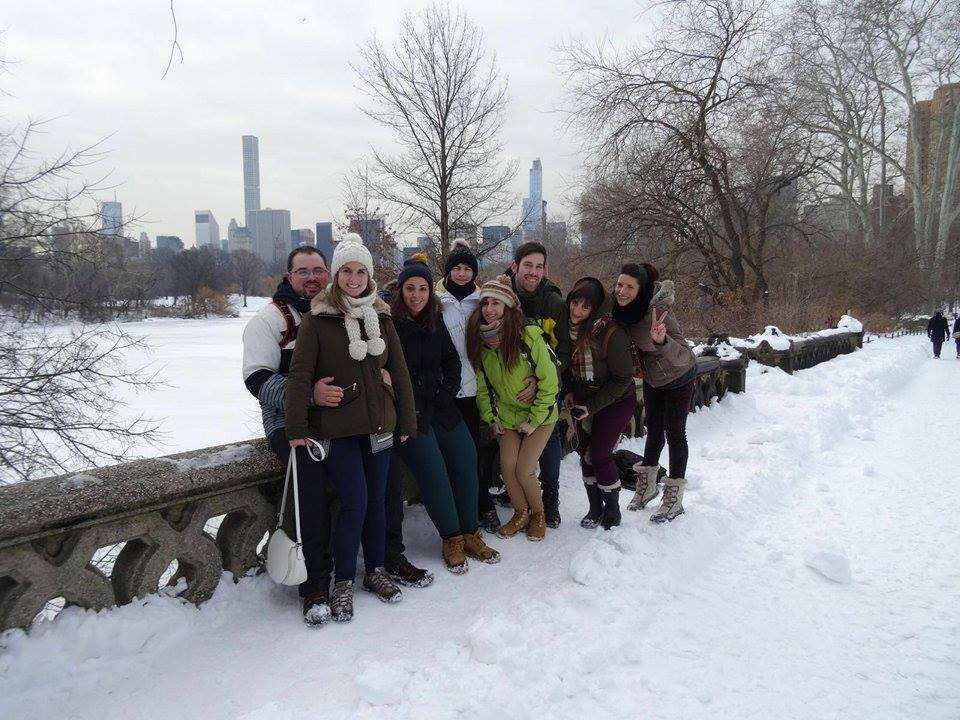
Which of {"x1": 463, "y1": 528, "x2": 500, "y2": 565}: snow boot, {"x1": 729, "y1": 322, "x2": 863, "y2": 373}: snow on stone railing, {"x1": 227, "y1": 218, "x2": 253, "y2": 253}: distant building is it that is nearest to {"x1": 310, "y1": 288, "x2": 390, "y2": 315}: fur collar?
{"x1": 463, "y1": 528, "x2": 500, "y2": 565}: snow boot

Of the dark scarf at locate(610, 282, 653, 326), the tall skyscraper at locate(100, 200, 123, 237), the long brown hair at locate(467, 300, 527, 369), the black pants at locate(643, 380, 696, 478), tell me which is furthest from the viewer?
the tall skyscraper at locate(100, 200, 123, 237)

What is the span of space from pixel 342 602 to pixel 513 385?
1.68 metres

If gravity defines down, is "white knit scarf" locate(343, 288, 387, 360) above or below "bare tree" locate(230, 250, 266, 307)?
below

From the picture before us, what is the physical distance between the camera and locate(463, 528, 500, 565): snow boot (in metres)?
3.79

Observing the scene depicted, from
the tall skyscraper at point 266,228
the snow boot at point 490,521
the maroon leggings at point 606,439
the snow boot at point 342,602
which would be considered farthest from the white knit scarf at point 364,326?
the tall skyscraper at point 266,228

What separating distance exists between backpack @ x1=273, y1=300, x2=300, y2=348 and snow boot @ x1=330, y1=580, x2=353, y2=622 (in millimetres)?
1310

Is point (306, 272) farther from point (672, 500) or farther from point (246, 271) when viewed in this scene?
point (246, 271)

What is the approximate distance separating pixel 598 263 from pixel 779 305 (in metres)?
6.29

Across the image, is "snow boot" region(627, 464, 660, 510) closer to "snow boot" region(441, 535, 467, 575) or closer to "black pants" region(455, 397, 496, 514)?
"black pants" region(455, 397, 496, 514)

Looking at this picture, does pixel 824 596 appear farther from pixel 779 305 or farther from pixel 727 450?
pixel 779 305

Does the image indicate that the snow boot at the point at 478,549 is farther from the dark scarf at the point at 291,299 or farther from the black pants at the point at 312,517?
the dark scarf at the point at 291,299

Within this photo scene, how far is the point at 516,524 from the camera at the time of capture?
4242 mm

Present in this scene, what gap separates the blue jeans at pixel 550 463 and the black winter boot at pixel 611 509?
14.6 inches

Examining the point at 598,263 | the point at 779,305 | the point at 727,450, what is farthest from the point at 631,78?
the point at 727,450
